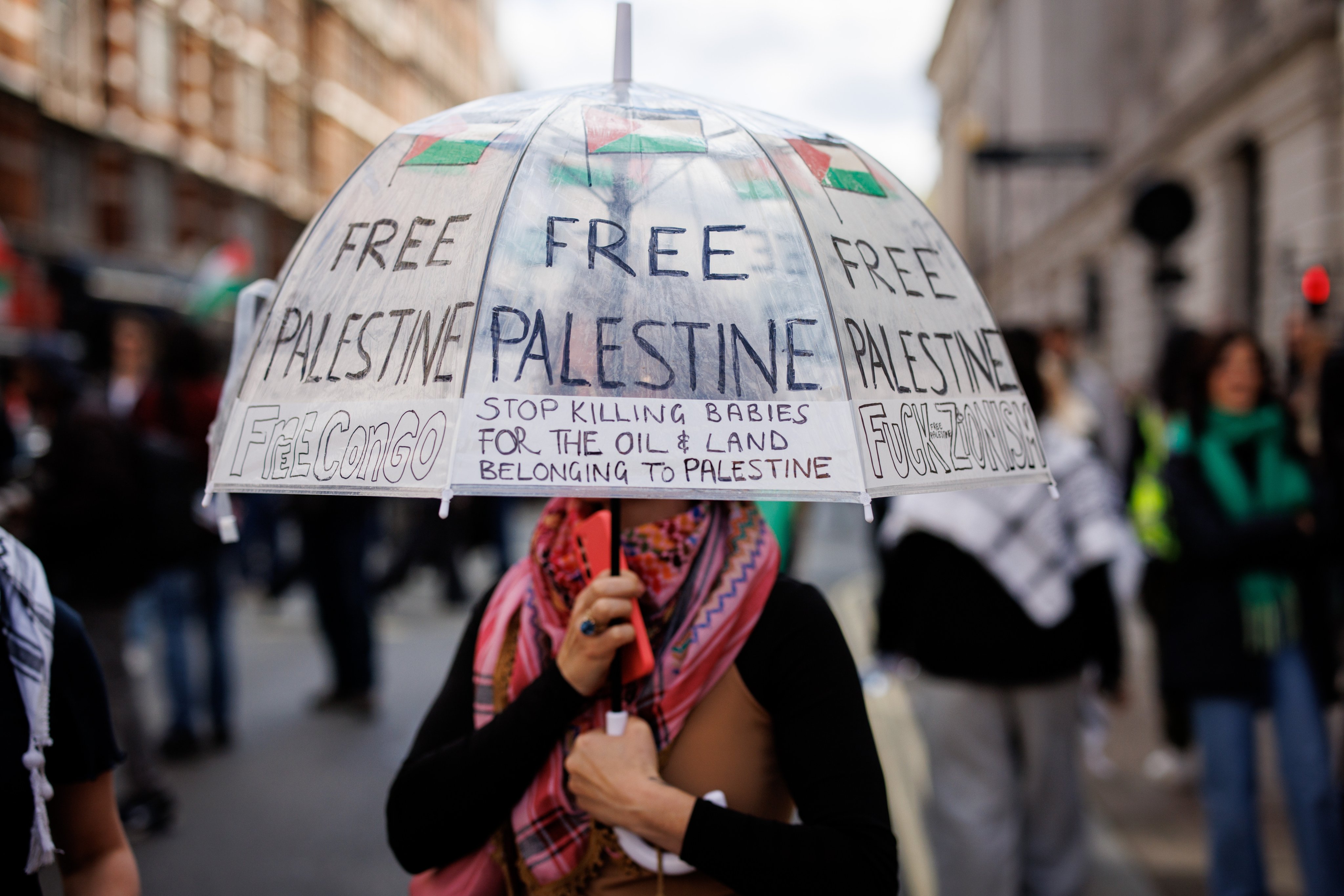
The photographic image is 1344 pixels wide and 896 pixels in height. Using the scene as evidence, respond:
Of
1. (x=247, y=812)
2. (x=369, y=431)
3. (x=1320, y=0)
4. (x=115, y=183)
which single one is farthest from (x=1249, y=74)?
(x=115, y=183)

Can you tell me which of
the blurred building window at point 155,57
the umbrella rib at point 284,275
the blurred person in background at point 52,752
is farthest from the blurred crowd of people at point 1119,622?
the blurred building window at point 155,57

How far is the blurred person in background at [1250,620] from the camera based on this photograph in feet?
12.2

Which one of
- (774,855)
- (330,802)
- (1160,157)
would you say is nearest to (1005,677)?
(774,855)

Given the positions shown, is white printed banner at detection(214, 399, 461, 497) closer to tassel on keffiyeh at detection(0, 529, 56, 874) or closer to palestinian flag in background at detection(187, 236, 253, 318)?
tassel on keffiyeh at detection(0, 529, 56, 874)

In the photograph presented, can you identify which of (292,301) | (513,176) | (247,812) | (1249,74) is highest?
(1249,74)

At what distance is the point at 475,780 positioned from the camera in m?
1.78

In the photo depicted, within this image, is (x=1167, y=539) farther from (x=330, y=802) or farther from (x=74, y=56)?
(x=74, y=56)

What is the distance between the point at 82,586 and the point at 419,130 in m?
3.80

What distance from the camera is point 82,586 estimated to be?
15.5 ft

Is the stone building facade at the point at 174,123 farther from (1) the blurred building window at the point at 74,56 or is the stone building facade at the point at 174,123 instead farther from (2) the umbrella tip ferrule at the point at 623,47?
(2) the umbrella tip ferrule at the point at 623,47

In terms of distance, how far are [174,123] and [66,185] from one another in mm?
4547

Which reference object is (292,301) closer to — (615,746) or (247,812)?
(615,746)

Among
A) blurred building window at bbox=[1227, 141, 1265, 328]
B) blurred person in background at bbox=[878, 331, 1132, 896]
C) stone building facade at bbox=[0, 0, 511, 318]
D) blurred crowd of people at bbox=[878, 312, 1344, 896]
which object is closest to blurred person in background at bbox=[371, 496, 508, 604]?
blurred crowd of people at bbox=[878, 312, 1344, 896]

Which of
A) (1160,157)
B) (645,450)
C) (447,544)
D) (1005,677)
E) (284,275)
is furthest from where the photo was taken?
(1160,157)
